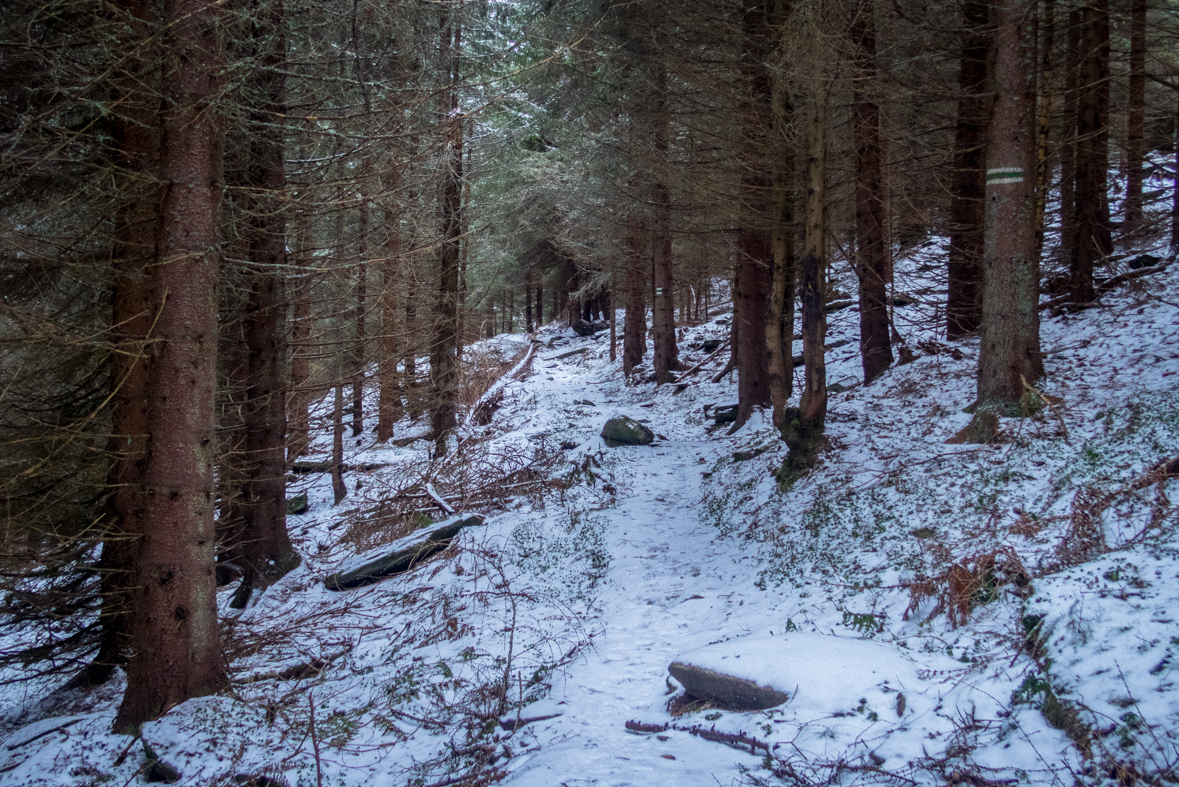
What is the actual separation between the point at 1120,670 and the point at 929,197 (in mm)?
9204

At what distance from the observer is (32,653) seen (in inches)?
198

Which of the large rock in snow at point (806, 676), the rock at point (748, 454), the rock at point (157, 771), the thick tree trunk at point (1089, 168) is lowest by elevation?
the rock at point (157, 771)

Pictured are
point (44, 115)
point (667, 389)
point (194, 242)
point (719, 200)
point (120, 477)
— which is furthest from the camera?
point (667, 389)

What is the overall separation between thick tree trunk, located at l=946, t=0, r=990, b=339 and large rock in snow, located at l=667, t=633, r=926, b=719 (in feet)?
20.4

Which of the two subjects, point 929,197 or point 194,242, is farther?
point 929,197

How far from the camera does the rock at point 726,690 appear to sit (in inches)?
155

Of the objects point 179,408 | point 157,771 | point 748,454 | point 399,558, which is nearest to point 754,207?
point 748,454

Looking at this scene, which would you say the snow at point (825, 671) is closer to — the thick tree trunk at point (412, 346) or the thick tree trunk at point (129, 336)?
the thick tree trunk at point (129, 336)

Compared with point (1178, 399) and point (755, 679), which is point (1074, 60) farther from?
point (755, 679)

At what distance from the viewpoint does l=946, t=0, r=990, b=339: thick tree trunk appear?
27.5ft

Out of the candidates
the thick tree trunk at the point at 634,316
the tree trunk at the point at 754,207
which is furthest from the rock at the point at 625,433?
the thick tree trunk at the point at 634,316

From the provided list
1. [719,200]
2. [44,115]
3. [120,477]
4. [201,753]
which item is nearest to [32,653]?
[120,477]

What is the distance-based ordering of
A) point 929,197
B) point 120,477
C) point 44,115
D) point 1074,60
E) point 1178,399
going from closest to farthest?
point 44,115 → point 120,477 → point 1178,399 → point 1074,60 → point 929,197

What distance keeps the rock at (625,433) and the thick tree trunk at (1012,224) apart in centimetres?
594
